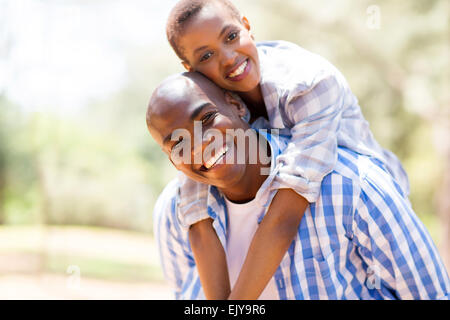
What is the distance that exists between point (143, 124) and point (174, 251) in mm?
5702

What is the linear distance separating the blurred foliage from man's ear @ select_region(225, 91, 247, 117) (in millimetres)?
5179

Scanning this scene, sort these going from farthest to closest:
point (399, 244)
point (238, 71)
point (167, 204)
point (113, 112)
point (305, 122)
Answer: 1. point (113, 112)
2. point (167, 204)
3. point (238, 71)
4. point (305, 122)
5. point (399, 244)

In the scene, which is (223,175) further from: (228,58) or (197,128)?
(228,58)

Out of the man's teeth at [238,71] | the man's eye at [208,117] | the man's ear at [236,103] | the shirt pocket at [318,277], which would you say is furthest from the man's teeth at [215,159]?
the shirt pocket at [318,277]

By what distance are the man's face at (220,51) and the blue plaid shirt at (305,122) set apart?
0.32 feet

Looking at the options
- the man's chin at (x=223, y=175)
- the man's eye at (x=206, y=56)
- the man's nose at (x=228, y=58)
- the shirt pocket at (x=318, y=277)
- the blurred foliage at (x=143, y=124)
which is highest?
the blurred foliage at (x=143, y=124)

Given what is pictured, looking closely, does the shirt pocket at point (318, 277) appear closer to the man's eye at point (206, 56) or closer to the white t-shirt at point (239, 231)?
the white t-shirt at point (239, 231)

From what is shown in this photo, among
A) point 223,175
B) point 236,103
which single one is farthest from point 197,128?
point 236,103

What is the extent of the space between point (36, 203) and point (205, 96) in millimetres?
6201

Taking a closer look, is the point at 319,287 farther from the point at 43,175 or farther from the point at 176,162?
the point at 43,175

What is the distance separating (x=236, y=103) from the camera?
2.11 metres

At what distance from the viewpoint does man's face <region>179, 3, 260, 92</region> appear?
2109mm

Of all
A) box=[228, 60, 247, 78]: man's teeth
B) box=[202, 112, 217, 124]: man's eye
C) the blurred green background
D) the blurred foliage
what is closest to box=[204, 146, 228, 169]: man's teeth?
box=[202, 112, 217, 124]: man's eye

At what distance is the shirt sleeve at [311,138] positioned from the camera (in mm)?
1887
